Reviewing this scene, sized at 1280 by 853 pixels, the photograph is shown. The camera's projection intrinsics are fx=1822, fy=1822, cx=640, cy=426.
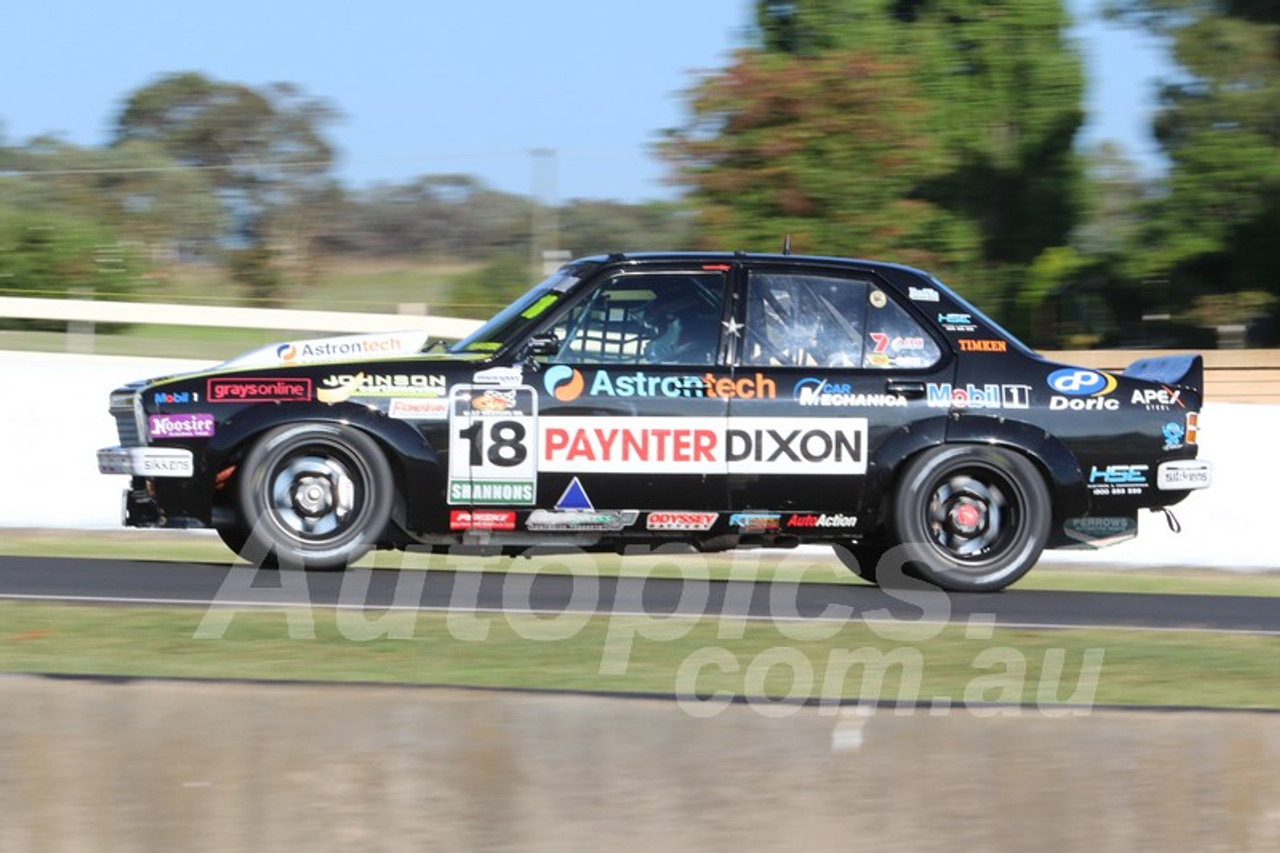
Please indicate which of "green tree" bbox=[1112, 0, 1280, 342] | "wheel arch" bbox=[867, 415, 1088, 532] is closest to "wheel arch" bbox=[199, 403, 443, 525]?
"wheel arch" bbox=[867, 415, 1088, 532]

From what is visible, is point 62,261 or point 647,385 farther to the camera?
point 62,261

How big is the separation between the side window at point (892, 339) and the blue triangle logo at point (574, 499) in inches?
60.7

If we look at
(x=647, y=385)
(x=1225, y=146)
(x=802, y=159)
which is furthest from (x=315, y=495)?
(x=1225, y=146)

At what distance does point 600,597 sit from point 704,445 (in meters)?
→ 1.03

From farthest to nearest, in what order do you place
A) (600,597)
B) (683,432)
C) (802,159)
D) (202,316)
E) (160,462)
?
(802,159) < (202,316) < (683,432) < (160,462) < (600,597)

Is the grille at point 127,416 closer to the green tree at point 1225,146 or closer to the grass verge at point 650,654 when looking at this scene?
the grass verge at point 650,654

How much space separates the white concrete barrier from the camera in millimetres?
11891

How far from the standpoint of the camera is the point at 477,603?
7.70 metres

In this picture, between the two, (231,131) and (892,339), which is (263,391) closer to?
(892,339)

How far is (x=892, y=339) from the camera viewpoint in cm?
906

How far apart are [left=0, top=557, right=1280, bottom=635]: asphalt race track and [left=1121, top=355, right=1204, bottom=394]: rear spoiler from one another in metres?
1.09

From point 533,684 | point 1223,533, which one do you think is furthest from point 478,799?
point 1223,533

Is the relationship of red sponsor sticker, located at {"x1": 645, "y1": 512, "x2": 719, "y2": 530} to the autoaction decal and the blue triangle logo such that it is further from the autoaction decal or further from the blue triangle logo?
the blue triangle logo

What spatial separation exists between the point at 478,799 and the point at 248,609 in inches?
137
